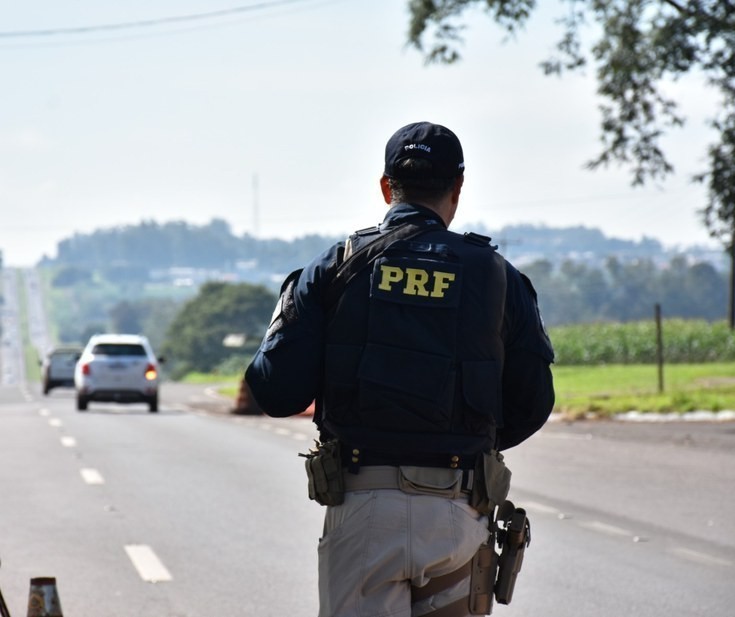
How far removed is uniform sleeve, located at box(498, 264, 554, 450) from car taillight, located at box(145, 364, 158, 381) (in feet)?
89.9

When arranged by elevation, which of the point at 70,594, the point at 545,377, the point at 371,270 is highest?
the point at 371,270

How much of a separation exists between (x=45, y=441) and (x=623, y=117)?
11532mm

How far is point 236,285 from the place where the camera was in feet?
536

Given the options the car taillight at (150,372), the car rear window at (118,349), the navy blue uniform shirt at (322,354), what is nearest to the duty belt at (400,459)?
the navy blue uniform shirt at (322,354)

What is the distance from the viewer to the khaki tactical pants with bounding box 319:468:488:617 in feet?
12.1

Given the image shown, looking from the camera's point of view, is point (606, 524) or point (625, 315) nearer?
point (606, 524)

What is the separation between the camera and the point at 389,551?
12.1 ft

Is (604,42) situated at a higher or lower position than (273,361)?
higher

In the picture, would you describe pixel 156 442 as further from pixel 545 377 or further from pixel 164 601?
pixel 545 377

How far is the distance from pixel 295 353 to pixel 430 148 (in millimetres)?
630

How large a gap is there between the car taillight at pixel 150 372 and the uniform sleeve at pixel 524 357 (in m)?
27.4

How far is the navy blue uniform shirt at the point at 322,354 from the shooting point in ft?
12.5

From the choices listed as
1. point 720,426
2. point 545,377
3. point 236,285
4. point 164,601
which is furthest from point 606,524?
point 236,285

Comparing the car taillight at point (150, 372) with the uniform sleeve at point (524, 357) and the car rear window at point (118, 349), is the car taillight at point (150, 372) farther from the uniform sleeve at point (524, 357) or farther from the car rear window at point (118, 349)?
the uniform sleeve at point (524, 357)
